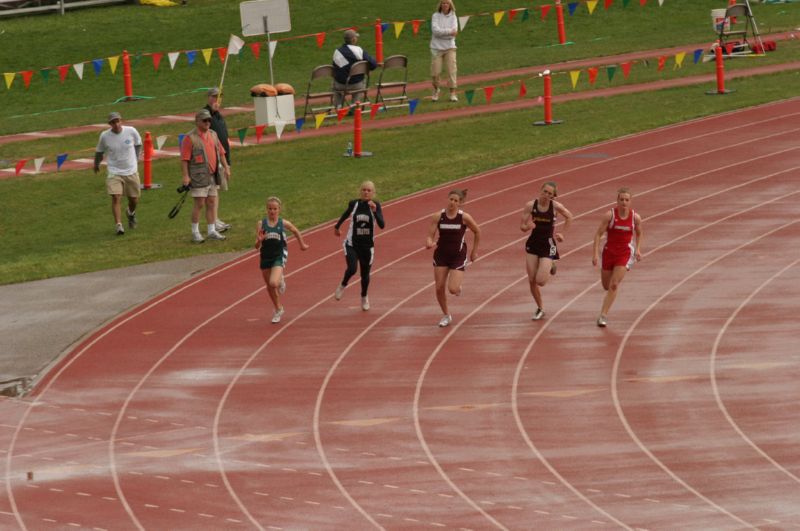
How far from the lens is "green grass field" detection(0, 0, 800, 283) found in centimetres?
2509

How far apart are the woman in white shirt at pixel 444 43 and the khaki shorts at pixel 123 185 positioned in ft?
31.7

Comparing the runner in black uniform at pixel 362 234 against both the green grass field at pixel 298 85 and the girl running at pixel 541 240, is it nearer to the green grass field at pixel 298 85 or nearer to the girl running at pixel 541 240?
the girl running at pixel 541 240

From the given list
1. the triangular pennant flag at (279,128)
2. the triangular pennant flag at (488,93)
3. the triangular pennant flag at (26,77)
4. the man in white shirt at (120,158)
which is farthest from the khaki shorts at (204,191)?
the triangular pennant flag at (26,77)

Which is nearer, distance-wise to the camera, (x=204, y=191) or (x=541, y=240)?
(x=541, y=240)

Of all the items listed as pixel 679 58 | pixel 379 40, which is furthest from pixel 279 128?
pixel 679 58

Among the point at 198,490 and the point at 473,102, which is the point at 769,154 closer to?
the point at 473,102

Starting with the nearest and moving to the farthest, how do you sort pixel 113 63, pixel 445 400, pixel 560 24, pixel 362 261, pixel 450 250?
pixel 445 400
pixel 450 250
pixel 362 261
pixel 113 63
pixel 560 24

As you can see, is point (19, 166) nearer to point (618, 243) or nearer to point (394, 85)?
point (394, 85)

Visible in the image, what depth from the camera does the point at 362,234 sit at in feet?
64.4

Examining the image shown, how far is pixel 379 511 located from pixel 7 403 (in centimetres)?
548

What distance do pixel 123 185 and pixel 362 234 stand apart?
6.14 metres

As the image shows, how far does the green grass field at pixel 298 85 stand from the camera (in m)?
25.1

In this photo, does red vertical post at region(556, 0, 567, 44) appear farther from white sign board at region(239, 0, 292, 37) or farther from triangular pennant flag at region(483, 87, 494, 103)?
white sign board at region(239, 0, 292, 37)

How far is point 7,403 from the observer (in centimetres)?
1706
